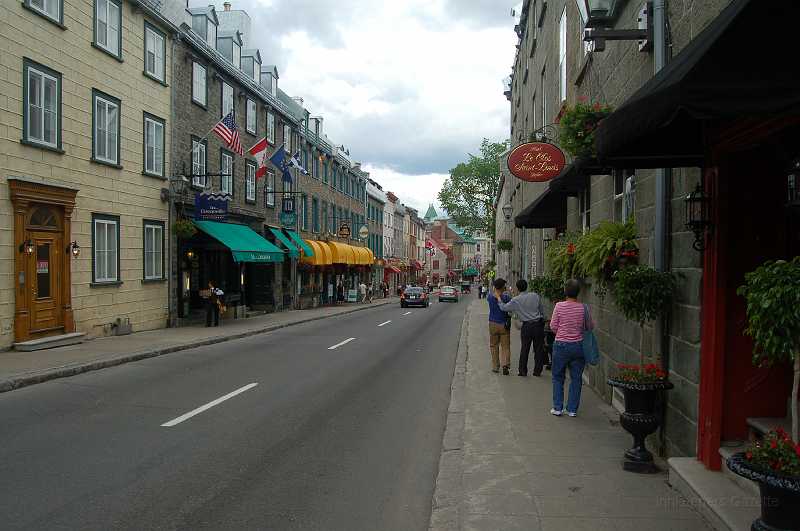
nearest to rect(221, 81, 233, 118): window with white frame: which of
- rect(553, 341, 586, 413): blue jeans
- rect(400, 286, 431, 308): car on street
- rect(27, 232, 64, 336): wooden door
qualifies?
rect(27, 232, 64, 336): wooden door

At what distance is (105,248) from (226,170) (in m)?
8.65

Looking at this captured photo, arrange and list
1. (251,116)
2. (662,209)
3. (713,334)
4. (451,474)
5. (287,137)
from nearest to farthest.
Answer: (713,334) < (451,474) < (662,209) < (251,116) < (287,137)

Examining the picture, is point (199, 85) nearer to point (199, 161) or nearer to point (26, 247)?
point (199, 161)

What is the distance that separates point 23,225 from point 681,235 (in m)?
13.4

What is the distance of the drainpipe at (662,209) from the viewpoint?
6055 mm

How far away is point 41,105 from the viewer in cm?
1462

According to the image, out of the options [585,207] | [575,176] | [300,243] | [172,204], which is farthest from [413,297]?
[575,176]

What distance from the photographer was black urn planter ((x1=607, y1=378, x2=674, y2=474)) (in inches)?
217

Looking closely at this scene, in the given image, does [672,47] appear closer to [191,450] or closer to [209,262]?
[191,450]

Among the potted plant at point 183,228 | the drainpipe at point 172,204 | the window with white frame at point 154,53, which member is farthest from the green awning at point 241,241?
the window with white frame at point 154,53

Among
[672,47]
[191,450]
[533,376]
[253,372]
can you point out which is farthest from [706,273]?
[253,372]

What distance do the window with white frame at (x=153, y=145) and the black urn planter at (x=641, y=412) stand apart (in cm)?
1700

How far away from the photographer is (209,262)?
971 inches

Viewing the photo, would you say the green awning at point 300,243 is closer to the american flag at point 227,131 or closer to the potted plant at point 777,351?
the american flag at point 227,131
